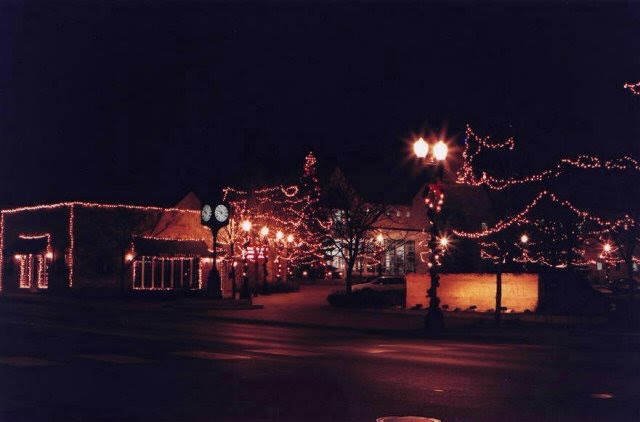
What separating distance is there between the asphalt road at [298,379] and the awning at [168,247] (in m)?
30.1

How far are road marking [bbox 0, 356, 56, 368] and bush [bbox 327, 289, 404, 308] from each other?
27.2 metres

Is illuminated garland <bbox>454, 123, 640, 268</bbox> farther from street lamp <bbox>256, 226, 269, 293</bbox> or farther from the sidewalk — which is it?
street lamp <bbox>256, 226, 269, 293</bbox>

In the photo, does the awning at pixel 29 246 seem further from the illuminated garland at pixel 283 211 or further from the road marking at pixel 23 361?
the road marking at pixel 23 361

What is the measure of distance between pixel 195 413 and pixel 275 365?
5487 mm

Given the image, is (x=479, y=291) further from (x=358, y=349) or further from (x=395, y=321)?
(x=358, y=349)

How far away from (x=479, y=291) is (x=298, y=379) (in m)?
26.4

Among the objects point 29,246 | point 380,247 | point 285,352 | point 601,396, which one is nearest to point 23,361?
point 285,352

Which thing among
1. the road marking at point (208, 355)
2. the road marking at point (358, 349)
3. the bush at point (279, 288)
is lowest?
the bush at point (279, 288)

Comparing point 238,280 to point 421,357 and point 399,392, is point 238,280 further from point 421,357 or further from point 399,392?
point 399,392

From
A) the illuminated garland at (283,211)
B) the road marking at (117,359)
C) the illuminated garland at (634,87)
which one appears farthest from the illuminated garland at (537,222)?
the road marking at (117,359)

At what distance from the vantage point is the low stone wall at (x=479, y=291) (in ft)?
126

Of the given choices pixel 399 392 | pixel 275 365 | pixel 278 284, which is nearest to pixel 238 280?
pixel 278 284

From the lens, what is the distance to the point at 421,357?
1888cm

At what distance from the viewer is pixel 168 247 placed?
55.6m
